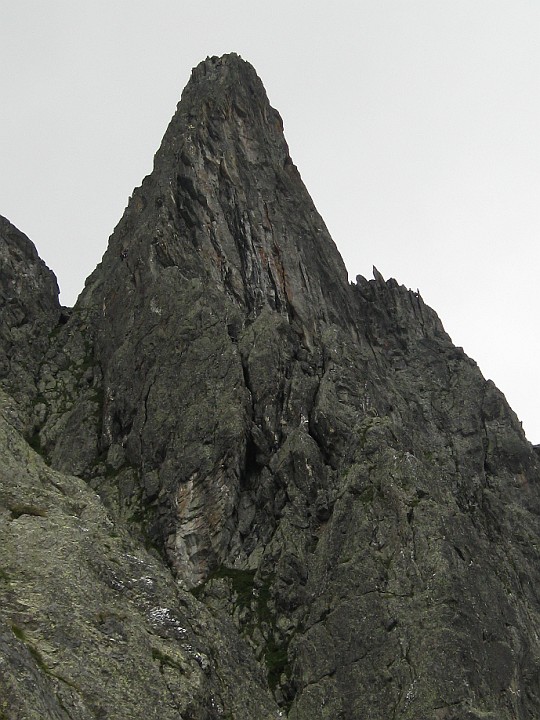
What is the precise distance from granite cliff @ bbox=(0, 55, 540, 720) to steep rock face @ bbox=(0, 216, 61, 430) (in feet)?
1.23

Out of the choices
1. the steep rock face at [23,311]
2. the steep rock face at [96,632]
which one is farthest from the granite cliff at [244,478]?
the steep rock face at [23,311]

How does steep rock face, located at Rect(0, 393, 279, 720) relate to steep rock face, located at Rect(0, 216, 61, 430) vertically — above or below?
below

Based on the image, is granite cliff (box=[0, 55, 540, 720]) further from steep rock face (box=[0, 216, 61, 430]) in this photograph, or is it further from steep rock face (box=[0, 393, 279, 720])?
steep rock face (box=[0, 216, 61, 430])

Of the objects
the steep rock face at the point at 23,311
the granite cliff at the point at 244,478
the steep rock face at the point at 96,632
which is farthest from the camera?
the steep rock face at the point at 23,311

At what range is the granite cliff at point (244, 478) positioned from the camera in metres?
38.3

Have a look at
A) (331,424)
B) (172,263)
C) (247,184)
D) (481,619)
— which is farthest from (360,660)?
(247,184)

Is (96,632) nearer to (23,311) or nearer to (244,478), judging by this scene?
(244,478)

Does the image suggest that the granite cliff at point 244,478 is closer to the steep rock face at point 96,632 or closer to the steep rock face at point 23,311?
the steep rock face at point 96,632

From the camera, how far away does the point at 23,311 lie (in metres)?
99.4

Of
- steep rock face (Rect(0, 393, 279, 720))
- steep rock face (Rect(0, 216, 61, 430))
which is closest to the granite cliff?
steep rock face (Rect(0, 393, 279, 720))

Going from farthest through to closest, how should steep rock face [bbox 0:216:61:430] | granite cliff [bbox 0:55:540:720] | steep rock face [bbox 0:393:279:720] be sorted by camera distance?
steep rock face [bbox 0:216:61:430] → granite cliff [bbox 0:55:540:720] → steep rock face [bbox 0:393:279:720]

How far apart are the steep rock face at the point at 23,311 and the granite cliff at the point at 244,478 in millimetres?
374

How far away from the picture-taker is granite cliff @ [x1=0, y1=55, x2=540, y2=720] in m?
38.3

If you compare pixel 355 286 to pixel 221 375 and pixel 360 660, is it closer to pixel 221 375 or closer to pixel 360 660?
pixel 221 375
